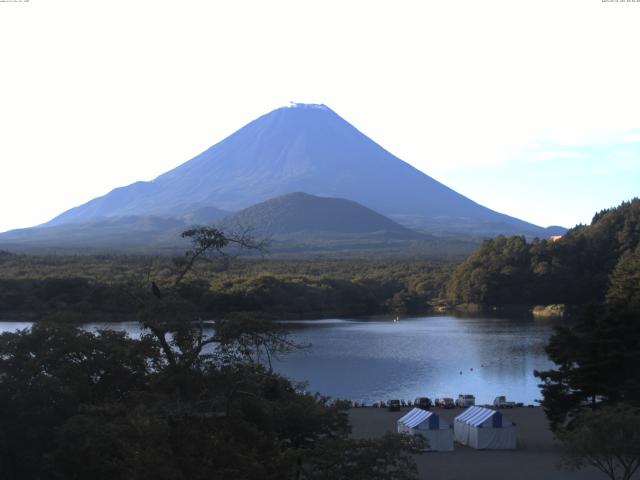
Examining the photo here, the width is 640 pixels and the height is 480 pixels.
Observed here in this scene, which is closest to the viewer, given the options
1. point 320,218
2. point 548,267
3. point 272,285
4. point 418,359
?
point 418,359

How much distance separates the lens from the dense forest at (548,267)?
42.5 m

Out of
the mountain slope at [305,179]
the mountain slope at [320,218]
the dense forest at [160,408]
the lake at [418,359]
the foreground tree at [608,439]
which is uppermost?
the mountain slope at [305,179]

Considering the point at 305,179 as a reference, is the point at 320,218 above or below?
below

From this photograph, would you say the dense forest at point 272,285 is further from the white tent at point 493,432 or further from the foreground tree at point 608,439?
the foreground tree at point 608,439

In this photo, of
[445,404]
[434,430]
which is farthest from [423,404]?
[434,430]

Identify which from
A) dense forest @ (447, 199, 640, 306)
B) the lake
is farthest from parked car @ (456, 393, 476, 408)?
dense forest @ (447, 199, 640, 306)

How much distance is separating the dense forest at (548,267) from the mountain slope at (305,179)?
44.8 meters

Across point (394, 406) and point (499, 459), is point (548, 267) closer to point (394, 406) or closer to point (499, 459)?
point (394, 406)

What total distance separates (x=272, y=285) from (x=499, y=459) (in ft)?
91.1

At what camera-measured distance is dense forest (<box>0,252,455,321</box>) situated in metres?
31.7

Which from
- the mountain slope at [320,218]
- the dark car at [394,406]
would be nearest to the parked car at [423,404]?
the dark car at [394,406]

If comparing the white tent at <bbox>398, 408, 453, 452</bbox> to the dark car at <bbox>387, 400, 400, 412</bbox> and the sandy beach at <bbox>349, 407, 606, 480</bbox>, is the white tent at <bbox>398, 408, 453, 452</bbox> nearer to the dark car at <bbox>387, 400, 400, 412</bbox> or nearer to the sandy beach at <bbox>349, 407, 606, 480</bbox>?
the sandy beach at <bbox>349, 407, 606, 480</bbox>

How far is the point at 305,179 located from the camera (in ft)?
320

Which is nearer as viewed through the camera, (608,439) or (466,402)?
(608,439)
